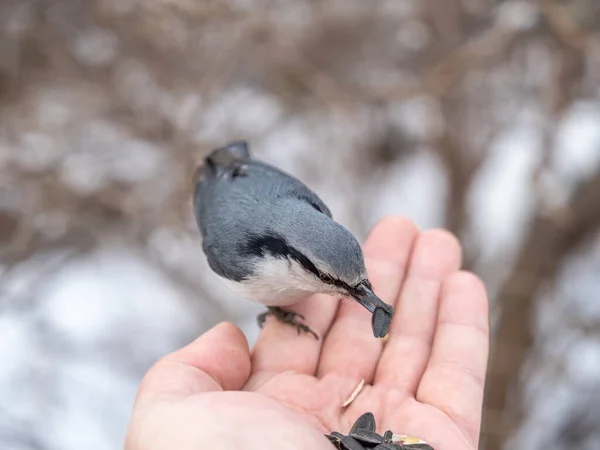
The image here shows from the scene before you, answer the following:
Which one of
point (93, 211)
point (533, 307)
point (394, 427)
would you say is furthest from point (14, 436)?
point (533, 307)

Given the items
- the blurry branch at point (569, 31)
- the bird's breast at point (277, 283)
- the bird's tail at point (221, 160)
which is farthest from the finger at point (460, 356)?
the blurry branch at point (569, 31)

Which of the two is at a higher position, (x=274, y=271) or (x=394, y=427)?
(x=274, y=271)

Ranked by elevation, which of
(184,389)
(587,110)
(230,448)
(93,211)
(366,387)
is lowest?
(230,448)

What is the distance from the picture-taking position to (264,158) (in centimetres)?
354

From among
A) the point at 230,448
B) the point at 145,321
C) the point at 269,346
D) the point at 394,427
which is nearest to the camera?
the point at 230,448

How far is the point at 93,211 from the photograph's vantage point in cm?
313

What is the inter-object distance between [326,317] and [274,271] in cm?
32

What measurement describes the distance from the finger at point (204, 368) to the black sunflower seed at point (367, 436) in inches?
13.4

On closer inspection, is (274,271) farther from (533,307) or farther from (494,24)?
(494,24)

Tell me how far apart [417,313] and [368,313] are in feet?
0.48

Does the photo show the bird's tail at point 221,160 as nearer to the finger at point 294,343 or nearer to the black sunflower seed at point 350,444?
the finger at point 294,343

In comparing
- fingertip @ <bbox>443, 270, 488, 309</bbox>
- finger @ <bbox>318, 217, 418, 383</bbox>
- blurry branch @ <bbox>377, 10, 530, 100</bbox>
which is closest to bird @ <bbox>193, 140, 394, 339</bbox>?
finger @ <bbox>318, 217, 418, 383</bbox>

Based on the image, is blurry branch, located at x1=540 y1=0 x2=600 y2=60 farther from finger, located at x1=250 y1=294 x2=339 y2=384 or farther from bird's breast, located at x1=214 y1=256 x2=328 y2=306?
bird's breast, located at x1=214 y1=256 x2=328 y2=306

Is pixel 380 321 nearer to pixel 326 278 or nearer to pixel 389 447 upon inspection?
pixel 326 278
